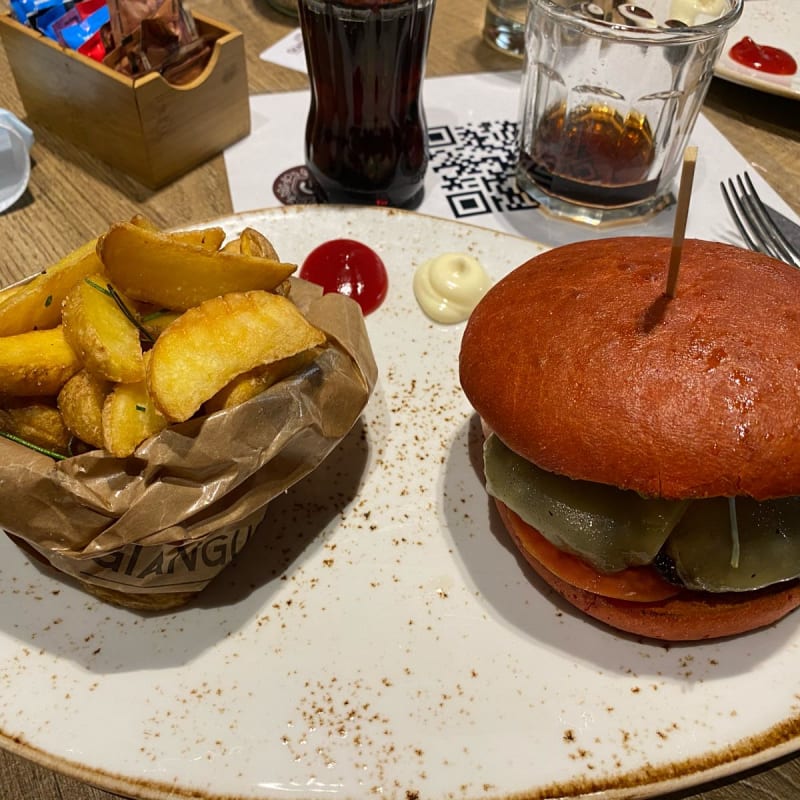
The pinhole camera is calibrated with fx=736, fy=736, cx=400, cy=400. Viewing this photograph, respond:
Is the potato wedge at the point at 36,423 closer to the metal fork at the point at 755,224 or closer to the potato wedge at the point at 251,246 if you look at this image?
the potato wedge at the point at 251,246

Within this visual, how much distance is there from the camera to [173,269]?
1.08 meters

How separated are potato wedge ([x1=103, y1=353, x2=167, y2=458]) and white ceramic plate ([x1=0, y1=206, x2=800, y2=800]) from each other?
35 centimetres

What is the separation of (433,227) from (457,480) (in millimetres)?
704

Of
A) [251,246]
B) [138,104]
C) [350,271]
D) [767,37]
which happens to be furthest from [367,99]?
[767,37]

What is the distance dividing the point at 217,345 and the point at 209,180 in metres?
1.35

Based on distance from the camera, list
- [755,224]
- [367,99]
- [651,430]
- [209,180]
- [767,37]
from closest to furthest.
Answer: [651,430]
[367,99]
[755,224]
[209,180]
[767,37]

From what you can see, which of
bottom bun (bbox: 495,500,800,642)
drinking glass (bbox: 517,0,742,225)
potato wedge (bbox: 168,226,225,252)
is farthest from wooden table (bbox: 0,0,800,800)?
potato wedge (bbox: 168,226,225,252)

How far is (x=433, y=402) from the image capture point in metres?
1.57

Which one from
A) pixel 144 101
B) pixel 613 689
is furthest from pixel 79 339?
pixel 144 101

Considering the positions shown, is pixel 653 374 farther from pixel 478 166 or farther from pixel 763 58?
pixel 763 58

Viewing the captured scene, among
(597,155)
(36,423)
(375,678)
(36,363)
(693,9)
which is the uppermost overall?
(693,9)

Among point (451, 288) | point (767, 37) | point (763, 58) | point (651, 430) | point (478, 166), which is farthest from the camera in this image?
point (767, 37)

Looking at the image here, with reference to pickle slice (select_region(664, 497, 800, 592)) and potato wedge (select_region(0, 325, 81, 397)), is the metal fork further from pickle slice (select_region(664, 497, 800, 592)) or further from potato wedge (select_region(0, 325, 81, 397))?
potato wedge (select_region(0, 325, 81, 397))

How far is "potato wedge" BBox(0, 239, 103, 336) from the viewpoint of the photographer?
110 centimetres
